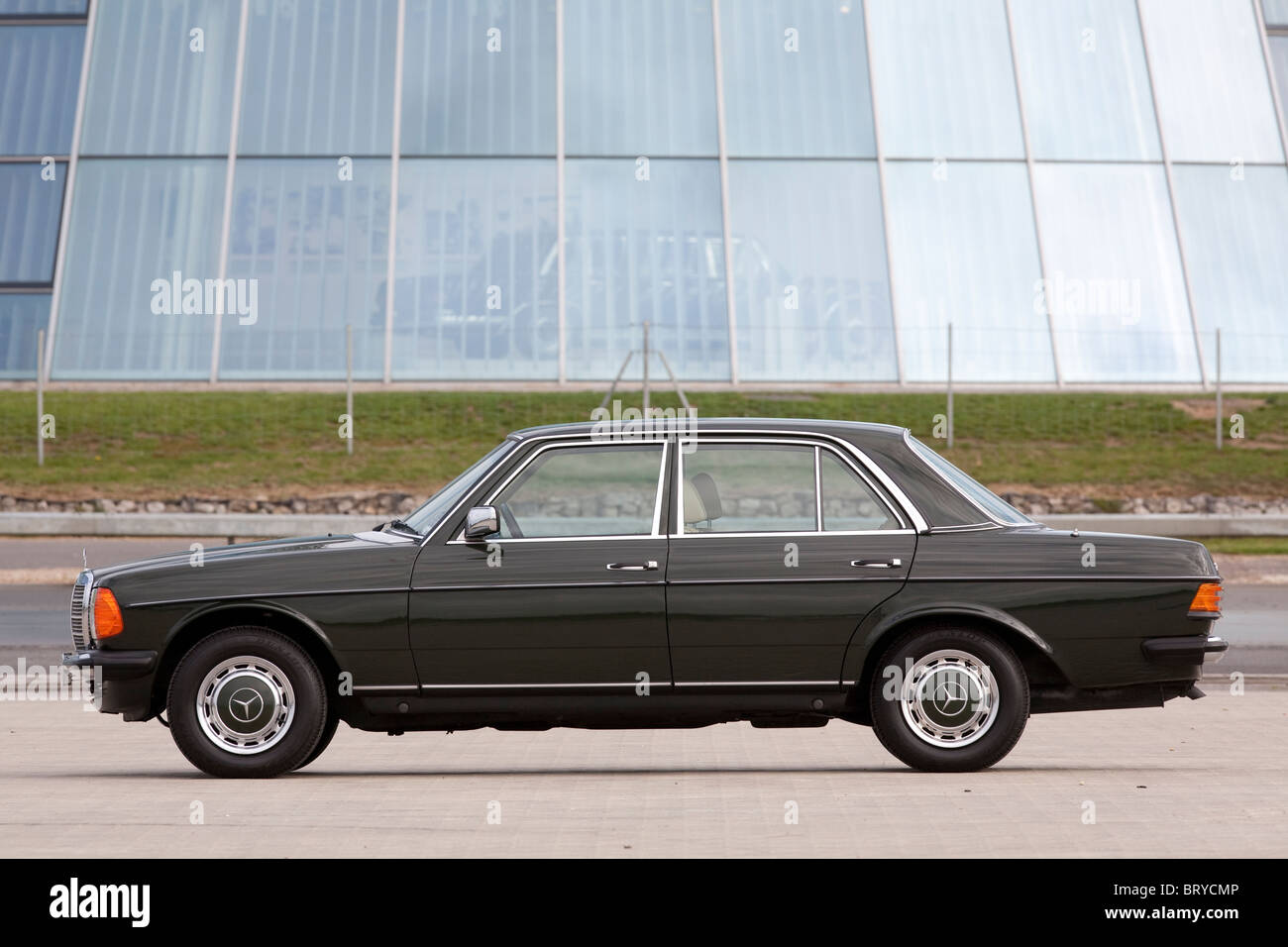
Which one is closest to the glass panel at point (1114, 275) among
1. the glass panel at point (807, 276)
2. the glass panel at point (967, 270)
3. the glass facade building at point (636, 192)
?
the glass facade building at point (636, 192)

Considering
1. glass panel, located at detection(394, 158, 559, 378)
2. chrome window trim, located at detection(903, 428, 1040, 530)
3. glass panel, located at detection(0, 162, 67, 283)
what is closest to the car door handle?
chrome window trim, located at detection(903, 428, 1040, 530)

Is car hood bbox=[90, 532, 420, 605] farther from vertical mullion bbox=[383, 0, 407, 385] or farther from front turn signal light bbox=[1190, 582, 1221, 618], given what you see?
vertical mullion bbox=[383, 0, 407, 385]

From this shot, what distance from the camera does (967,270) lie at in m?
30.2

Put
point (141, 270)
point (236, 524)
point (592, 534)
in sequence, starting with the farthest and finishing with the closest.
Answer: point (141, 270) < point (236, 524) < point (592, 534)

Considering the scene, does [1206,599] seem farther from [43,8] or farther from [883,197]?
[43,8]

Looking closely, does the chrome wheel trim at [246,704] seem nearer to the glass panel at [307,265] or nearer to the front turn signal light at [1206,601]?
the front turn signal light at [1206,601]

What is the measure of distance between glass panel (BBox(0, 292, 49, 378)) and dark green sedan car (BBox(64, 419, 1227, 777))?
76.7 feet

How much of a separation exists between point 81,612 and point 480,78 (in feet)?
82.4

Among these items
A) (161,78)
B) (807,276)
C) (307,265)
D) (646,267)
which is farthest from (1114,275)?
(161,78)

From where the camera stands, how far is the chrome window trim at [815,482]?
7.70m

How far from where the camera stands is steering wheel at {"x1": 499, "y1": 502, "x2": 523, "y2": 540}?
310 inches

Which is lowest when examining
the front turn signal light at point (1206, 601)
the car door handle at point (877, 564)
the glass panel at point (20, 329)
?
the front turn signal light at point (1206, 601)

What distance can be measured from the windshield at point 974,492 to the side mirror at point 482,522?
1.94 meters

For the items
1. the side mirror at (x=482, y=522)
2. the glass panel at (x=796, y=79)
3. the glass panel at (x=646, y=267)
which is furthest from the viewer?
the glass panel at (x=796, y=79)
